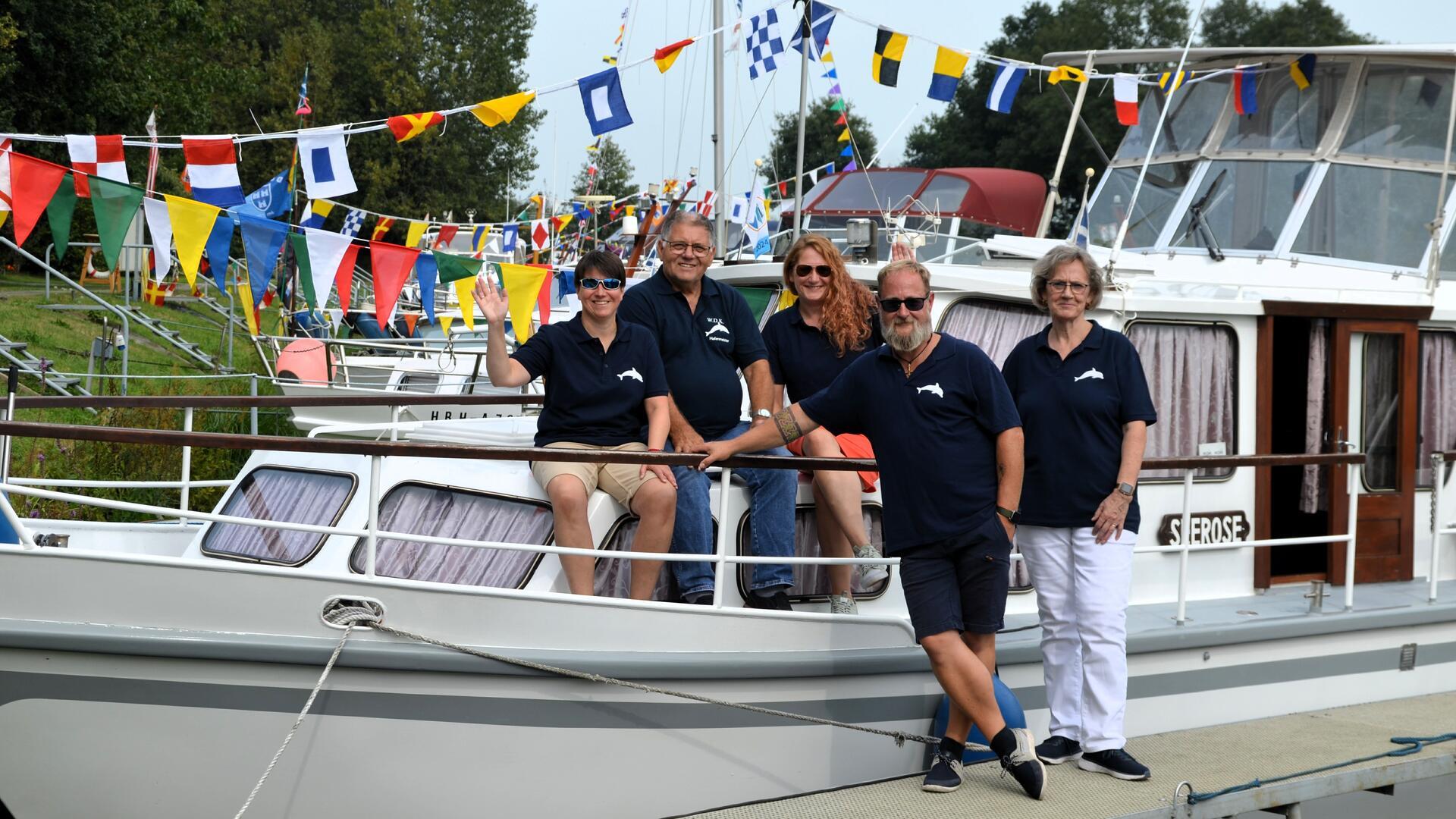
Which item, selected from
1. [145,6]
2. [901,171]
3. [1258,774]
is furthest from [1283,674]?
[145,6]

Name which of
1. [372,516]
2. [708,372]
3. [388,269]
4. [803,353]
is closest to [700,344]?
[708,372]

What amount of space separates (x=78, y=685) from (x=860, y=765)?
2.84 meters

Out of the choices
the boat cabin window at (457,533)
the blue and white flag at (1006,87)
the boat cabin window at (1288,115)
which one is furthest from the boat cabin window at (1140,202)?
the boat cabin window at (457,533)

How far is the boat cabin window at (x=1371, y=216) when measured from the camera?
7.57m

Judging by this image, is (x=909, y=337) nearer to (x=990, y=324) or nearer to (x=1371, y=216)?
(x=990, y=324)

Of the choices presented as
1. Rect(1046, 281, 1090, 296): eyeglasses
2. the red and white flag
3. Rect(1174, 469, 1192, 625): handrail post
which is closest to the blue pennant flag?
Rect(1046, 281, 1090, 296): eyeglasses

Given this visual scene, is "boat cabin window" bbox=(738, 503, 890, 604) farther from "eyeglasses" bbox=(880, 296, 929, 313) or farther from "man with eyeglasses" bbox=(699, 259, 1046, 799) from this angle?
"eyeglasses" bbox=(880, 296, 929, 313)

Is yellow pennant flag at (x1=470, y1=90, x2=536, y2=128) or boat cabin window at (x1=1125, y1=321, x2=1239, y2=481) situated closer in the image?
boat cabin window at (x1=1125, y1=321, x2=1239, y2=481)

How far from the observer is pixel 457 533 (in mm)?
5363

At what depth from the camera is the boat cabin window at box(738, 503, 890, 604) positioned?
5.50 m

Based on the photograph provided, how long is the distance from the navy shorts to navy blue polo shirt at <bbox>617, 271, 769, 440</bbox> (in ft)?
3.79

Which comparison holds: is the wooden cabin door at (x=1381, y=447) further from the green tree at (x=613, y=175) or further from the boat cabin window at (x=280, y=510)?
the green tree at (x=613, y=175)

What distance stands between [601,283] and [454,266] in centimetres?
454

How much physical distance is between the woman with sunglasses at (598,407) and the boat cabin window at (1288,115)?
4833 mm
